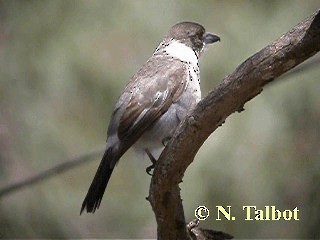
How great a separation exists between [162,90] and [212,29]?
279cm

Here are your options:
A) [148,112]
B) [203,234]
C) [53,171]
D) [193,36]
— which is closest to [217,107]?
[148,112]

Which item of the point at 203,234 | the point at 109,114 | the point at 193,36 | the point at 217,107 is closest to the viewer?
the point at 217,107

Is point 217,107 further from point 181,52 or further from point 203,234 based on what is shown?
point 181,52

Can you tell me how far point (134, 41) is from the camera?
6898mm

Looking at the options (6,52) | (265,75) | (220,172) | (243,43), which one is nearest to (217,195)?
(220,172)

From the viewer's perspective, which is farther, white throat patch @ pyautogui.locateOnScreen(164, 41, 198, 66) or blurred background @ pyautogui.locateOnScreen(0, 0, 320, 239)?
blurred background @ pyautogui.locateOnScreen(0, 0, 320, 239)

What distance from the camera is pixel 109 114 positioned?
666 cm

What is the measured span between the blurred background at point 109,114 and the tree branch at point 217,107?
93.6 inches

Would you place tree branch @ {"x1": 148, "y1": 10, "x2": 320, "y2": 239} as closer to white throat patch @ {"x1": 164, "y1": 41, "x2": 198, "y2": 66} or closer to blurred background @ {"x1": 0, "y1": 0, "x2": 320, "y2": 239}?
white throat patch @ {"x1": 164, "y1": 41, "x2": 198, "y2": 66}

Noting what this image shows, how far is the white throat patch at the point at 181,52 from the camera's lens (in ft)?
14.3

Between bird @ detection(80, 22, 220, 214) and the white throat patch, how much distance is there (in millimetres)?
82

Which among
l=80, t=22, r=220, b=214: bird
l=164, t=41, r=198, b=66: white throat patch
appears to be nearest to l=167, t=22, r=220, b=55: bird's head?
l=164, t=41, r=198, b=66: white throat patch

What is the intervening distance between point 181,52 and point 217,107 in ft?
3.55

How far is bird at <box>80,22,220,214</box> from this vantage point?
3951 millimetres
